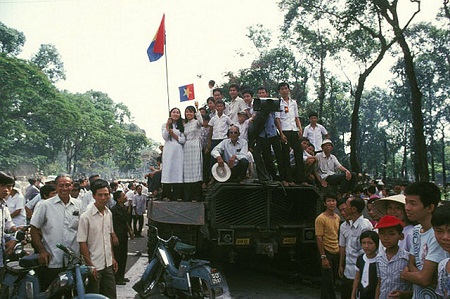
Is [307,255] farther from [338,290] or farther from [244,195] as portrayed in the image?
[244,195]

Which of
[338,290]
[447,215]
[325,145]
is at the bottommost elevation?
[338,290]

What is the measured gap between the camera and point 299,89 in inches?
1214

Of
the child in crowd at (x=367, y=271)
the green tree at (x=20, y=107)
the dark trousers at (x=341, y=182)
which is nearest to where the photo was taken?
the child in crowd at (x=367, y=271)

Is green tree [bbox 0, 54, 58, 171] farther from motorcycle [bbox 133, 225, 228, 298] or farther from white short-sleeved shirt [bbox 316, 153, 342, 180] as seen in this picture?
motorcycle [bbox 133, 225, 228, 298]

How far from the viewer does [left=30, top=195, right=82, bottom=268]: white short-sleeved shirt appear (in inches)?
185

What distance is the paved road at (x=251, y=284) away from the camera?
22.9 feet

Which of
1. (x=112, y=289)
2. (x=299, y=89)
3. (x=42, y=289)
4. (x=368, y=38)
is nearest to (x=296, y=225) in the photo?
(x=112, y=289)

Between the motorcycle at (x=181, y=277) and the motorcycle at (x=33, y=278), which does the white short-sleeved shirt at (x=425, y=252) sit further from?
the motorcycle at (x=181, y=277)

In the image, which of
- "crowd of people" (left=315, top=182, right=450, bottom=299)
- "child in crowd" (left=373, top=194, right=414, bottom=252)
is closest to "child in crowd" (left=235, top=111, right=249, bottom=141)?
"crowd of people" (left=315, top=182, right=450, bottom=299)

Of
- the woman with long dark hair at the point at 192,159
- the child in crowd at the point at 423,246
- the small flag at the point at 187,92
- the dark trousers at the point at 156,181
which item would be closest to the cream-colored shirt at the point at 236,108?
the woman with long dark hair at the point at 192,159

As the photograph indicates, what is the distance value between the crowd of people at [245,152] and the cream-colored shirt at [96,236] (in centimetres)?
289

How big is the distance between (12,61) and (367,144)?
134ft

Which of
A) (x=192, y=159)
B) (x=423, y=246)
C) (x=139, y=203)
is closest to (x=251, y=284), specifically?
(x=192, y=159)

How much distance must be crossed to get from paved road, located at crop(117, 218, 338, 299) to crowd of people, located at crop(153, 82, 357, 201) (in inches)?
67.1
